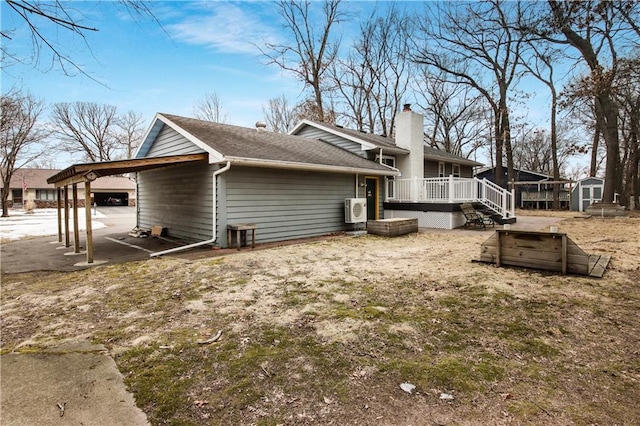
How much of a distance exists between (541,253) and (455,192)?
23.6ft

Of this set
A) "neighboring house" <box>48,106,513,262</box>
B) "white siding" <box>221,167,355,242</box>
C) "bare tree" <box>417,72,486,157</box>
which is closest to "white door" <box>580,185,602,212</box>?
"bare tree" <box>417,72,486,157</box>

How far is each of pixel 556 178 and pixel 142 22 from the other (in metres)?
26.2

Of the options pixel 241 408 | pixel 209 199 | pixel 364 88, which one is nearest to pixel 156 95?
pixel 209 199

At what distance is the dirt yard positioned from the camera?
212cm

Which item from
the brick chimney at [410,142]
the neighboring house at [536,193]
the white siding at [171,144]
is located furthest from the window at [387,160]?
the neighboring house at [536,193]

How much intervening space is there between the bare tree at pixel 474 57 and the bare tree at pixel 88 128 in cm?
3367

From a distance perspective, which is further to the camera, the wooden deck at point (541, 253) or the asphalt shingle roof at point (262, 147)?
the asphalt shingle roof at point (262, 147)

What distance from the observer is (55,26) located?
10.5 ft

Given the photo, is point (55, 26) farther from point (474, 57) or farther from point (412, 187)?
point (474, 57)

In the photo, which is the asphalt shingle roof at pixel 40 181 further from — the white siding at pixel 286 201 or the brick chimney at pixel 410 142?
the white siding at pixel 286 201

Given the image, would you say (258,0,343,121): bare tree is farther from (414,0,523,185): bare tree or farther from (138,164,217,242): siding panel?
(138,164,217,242): siding panel

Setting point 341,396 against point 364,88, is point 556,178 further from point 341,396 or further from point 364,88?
point 341,396

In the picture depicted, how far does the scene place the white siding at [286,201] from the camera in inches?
336

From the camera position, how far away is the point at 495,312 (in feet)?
12.1
